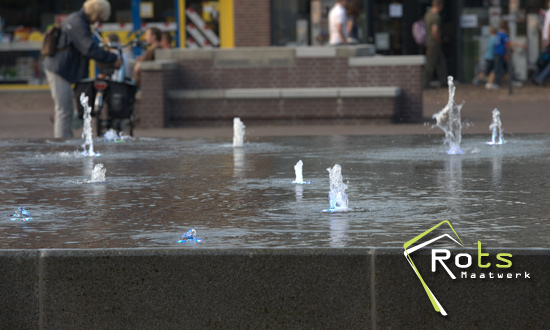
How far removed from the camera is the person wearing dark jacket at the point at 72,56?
452 inches

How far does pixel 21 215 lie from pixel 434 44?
802 inches

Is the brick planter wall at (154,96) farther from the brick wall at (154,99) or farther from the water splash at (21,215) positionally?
the water splash at (21,215)

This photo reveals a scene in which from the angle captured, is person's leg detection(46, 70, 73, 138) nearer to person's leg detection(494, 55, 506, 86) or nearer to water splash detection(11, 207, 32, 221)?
water splash detection(11, 207, 32, 221)

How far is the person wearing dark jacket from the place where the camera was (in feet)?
37.6

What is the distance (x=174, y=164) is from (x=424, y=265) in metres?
4.11

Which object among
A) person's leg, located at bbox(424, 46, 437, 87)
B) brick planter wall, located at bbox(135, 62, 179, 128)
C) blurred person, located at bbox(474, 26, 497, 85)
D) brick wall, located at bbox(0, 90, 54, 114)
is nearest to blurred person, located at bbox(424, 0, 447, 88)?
person's leg, located at bbox(424, 46, 437, 87)

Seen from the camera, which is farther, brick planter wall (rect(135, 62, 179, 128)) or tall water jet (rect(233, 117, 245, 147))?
brick planter wall (rect(135, 62, 179, 128))

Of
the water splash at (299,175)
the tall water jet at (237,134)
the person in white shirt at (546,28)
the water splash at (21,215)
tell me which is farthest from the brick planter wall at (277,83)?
the water splash at (21,215)

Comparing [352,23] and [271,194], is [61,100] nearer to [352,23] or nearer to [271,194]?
[271,194]

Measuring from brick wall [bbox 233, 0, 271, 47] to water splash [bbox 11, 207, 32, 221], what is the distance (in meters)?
20.5

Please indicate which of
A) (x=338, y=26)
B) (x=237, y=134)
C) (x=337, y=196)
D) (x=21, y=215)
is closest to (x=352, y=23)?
(x=338, y=26)

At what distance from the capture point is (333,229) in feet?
15.7

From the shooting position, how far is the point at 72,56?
11680mm

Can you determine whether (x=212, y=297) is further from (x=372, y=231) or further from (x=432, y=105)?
(x=432, y=105)
